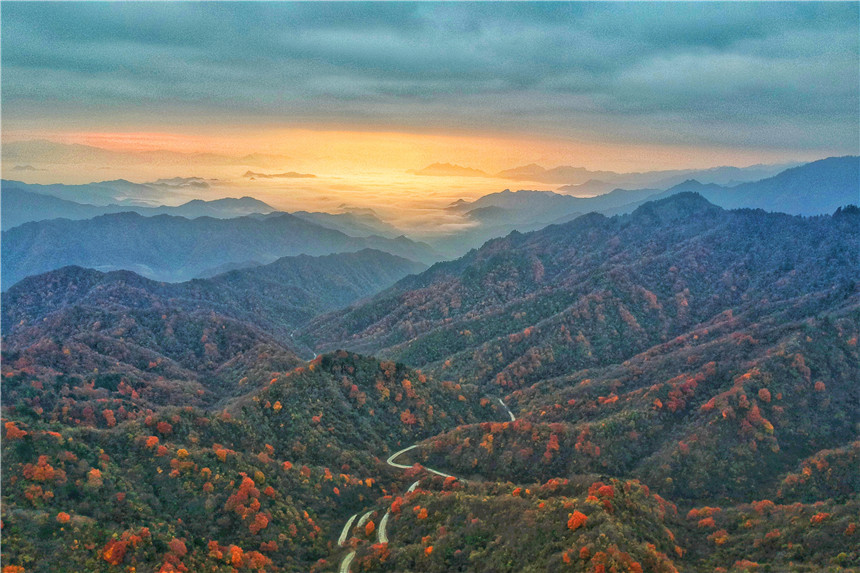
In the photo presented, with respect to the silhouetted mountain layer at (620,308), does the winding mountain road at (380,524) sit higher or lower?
lower

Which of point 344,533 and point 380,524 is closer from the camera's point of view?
point 380,524

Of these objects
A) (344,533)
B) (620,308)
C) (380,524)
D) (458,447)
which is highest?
(620,308)

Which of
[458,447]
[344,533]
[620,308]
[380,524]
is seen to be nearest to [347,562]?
[380,524]

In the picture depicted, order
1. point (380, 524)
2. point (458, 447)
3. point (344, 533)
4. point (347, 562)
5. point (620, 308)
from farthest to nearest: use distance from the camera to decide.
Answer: point (620, 308)
point (458, 447)
point (344, 533)
point (380, 524)
point (347, 562)

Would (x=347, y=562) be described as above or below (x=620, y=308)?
below

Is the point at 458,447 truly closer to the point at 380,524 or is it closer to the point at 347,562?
the point at 380,524

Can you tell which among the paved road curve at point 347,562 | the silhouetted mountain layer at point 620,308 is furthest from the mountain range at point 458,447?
the silhouetted mountain layer at point 620,308

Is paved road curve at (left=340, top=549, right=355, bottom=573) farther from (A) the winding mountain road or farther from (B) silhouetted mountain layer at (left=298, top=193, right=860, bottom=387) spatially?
(B) silhouetted mountain layer at (left=298, top=193, right=860, bottom=387)

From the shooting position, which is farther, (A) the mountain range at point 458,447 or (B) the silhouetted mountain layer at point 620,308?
(B) the silhouetted mountain layer at point 620,308

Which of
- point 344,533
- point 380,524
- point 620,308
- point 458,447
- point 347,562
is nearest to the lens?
point 347,562

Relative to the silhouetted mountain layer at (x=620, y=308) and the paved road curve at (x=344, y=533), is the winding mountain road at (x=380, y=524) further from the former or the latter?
the silhouetted mountain layer at (x=620, y=308)

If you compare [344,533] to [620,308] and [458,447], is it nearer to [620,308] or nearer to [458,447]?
[458,447]
